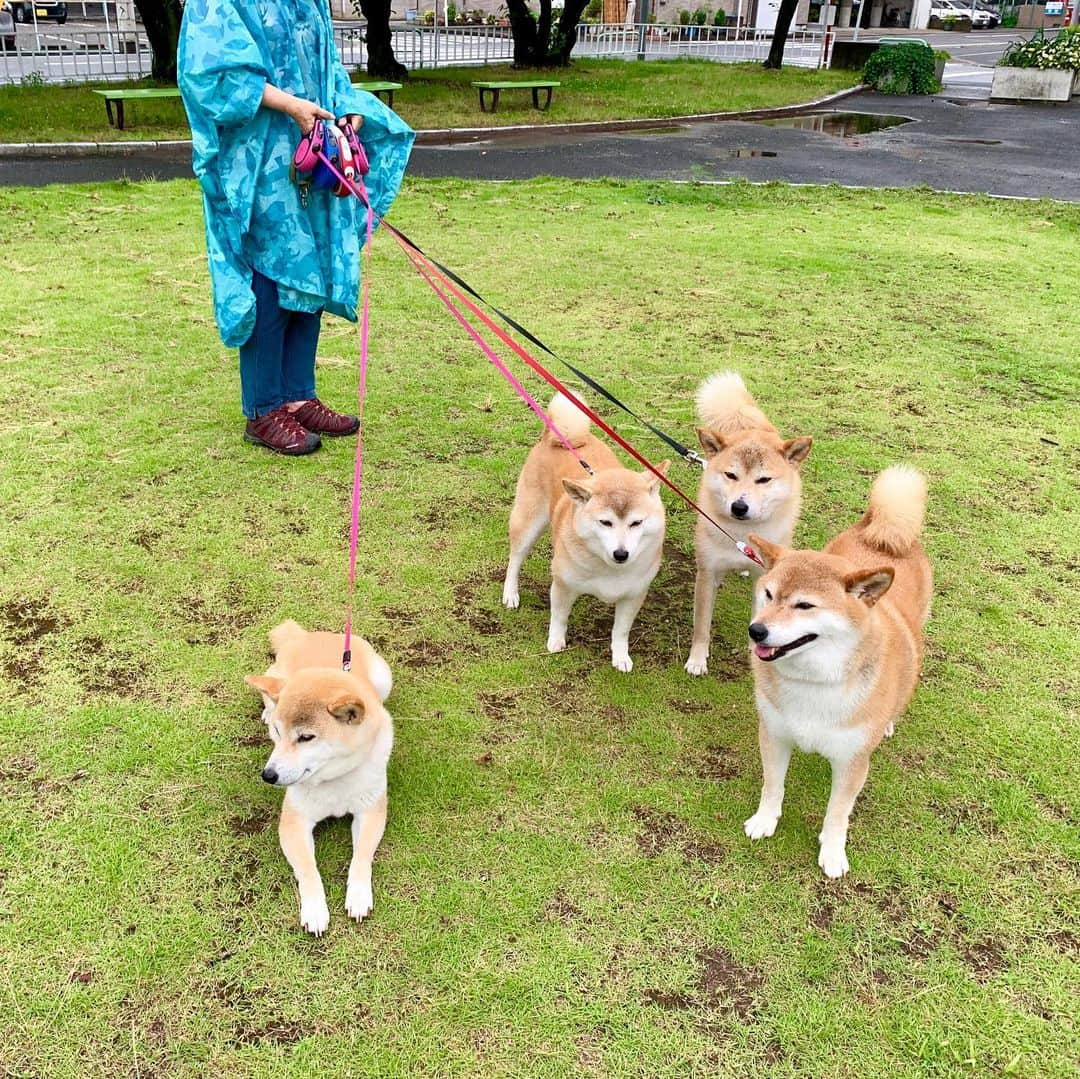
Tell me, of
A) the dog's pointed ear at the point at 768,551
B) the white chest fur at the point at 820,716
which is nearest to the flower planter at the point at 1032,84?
the dog's pointed ear at the point at 768,551

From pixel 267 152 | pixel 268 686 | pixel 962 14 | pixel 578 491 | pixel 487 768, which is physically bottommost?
pixel 487 768

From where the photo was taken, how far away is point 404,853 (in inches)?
104

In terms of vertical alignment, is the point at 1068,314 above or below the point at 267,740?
above

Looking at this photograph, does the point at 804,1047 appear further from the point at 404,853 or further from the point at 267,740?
the point at 267,740

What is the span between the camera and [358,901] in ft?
7.97

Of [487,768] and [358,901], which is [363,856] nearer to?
[358,901]

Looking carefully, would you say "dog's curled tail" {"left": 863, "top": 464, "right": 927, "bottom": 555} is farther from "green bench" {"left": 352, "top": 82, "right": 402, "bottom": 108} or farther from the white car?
the white car

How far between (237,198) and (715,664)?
296 centimetres

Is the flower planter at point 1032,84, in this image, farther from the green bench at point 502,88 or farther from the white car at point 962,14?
the white car at point 962,14

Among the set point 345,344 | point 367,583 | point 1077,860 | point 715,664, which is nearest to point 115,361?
point 345,344

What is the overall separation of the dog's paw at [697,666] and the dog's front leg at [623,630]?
22 centimetres

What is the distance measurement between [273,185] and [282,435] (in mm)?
1231

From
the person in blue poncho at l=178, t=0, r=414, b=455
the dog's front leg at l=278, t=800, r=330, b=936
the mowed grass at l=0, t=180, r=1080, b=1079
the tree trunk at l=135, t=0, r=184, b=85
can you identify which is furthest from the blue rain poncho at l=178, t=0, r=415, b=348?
the tree trunk at l=135, t=0, r=184, b=85

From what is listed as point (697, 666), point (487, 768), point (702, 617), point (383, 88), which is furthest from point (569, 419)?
point (383, 88)
